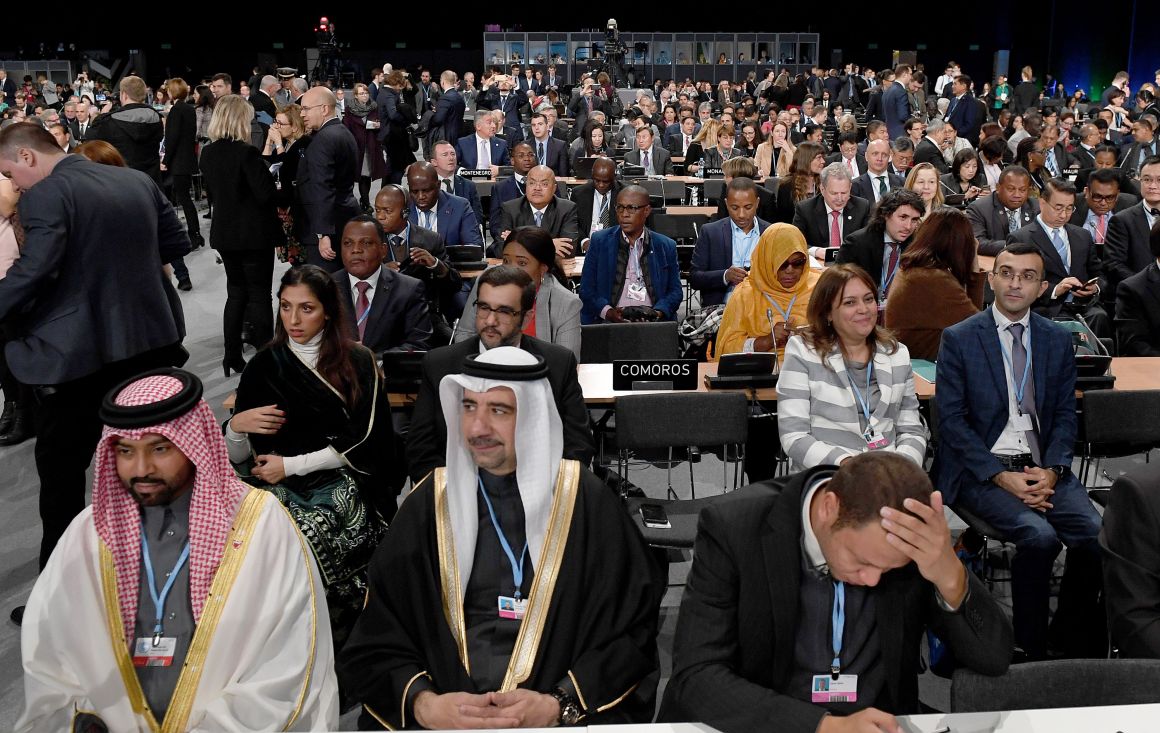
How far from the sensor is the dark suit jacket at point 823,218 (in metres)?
7.25

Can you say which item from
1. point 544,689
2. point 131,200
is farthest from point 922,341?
point 131,200

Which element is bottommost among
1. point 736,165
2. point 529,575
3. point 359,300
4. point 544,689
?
point 544,689

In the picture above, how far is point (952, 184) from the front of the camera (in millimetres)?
8805

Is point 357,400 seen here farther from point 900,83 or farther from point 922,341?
point 900,83

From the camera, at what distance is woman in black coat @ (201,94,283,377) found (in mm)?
6555

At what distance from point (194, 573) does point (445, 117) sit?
1109 centimetres

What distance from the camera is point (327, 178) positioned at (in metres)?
6.64

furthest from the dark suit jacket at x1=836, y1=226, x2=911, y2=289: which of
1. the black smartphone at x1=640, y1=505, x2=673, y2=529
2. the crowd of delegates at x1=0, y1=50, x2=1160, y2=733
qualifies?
the black smartphone at x1=640, y1=505, x2=673, y2=529

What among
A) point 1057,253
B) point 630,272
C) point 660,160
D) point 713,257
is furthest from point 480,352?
point 660,160

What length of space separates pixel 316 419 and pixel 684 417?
4.65ft

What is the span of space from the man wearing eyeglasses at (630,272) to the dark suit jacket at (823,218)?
1432 millimetres

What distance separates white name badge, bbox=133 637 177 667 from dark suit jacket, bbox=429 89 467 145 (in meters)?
10.9

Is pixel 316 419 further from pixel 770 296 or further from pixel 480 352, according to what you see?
pixel 770 296

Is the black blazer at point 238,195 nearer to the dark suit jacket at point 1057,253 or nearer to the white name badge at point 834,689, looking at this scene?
the dark suit jacket at point 1057,253
